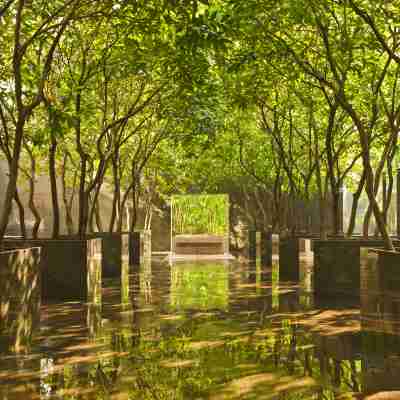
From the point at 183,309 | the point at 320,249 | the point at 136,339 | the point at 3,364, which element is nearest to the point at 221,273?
the point at 320,249

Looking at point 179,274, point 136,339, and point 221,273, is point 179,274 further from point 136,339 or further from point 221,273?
point 136,339

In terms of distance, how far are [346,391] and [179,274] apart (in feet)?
41.8

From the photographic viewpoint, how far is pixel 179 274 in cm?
1769

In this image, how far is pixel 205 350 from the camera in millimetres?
6688

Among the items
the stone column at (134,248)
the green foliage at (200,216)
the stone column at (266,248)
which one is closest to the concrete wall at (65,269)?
the stone column at (134,248)

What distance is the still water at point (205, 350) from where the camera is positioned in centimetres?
520

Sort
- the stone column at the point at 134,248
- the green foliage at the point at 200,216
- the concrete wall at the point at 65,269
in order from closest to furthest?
the concrete wall at the point at 65,269 < the stone column at the point at 134,248 < the green foliage at the point at 200,216

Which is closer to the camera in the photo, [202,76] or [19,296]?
[19,296]

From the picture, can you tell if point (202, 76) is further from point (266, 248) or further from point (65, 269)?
point (266, 248)

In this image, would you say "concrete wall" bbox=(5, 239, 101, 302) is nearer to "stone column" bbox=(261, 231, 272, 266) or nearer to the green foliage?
"stone column" bbox=(261, 231, 272, 266)

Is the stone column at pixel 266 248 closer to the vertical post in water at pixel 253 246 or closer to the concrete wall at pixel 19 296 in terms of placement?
the vertical post in water at pixel 253 246

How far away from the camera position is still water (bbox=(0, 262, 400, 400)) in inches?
205

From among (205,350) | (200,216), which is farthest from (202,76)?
(200,216)

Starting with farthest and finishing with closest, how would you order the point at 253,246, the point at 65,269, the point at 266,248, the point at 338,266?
1. the point at 253,246
2. the point at 266,248
3. the point at 338,266
4. the point at 65,269
